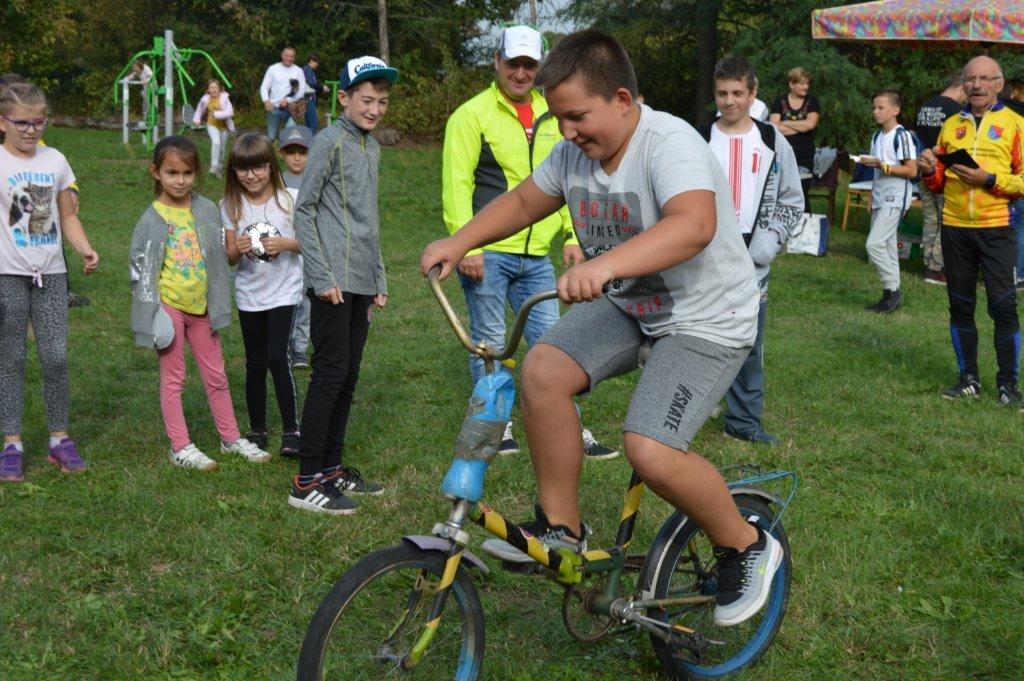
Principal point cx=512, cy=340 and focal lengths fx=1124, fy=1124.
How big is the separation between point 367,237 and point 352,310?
0.37 meters

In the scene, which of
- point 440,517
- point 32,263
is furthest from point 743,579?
point 32,263

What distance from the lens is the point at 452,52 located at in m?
33.4

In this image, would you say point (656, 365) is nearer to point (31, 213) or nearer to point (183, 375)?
point (183, 375)

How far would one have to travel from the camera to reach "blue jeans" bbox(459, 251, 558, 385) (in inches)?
243

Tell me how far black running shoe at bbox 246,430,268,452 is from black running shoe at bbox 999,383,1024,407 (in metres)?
4.86

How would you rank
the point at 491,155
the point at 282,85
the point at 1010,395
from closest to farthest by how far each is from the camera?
the point at 491,155
the point at 1010,395
the point at 282,85

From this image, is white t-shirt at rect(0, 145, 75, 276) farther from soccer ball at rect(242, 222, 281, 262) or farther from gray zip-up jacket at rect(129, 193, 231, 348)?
soccer ball at rect(242, 222, 281, 262)

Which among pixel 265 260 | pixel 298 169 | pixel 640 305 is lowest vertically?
pixel 265 260

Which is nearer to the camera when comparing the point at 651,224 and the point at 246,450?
the point at 651,224

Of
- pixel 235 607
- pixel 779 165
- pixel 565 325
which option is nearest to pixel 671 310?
pixel 565 325

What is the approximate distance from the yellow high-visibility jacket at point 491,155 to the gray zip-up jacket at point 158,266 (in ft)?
4.14

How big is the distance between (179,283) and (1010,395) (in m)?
5.43

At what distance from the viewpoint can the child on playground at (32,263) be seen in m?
5.62

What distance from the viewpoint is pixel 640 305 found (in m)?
3.65
